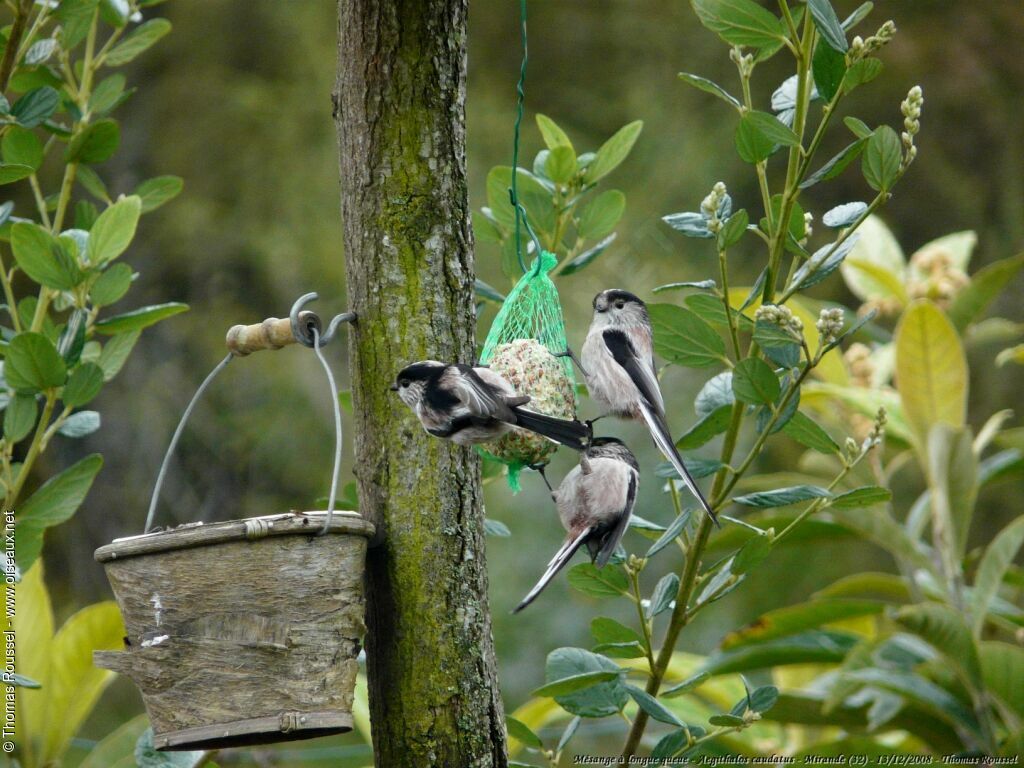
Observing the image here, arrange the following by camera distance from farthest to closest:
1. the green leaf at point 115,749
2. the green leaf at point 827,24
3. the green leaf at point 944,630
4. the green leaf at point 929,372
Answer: the green leaf at point 929,372 → the green leaf at point 944,630 → the green leaf at point 115,749 → the green leaf at point 827,24

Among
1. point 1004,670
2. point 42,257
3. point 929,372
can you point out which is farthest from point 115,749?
point 929,372

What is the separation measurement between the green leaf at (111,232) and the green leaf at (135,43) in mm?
393

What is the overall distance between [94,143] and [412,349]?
0.72m

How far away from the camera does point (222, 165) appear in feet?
15.6

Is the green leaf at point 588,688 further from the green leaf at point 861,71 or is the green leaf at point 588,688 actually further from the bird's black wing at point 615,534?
the green leaf at point 861,71

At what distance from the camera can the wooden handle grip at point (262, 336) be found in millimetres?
1600

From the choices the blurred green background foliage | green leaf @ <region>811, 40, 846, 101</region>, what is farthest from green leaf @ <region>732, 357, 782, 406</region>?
the blurred green background foliage

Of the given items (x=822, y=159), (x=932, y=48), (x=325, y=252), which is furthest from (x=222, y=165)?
(x=932, y=48)

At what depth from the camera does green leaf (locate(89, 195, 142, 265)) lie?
1.64 m

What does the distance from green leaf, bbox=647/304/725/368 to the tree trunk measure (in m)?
0.31

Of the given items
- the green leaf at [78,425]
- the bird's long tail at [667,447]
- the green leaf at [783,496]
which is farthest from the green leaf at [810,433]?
the green leaf at [78,425]

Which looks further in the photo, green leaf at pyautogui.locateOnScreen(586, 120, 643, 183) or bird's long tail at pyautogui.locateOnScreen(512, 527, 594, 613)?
green leaf at pyautogui.locateOnScreen(586, 120, 643, 183)

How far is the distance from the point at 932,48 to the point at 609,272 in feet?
5.81

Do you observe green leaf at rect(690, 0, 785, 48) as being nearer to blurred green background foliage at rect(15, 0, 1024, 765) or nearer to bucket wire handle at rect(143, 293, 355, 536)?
bucket wire handle at rect(143, 293, 355, 536)
